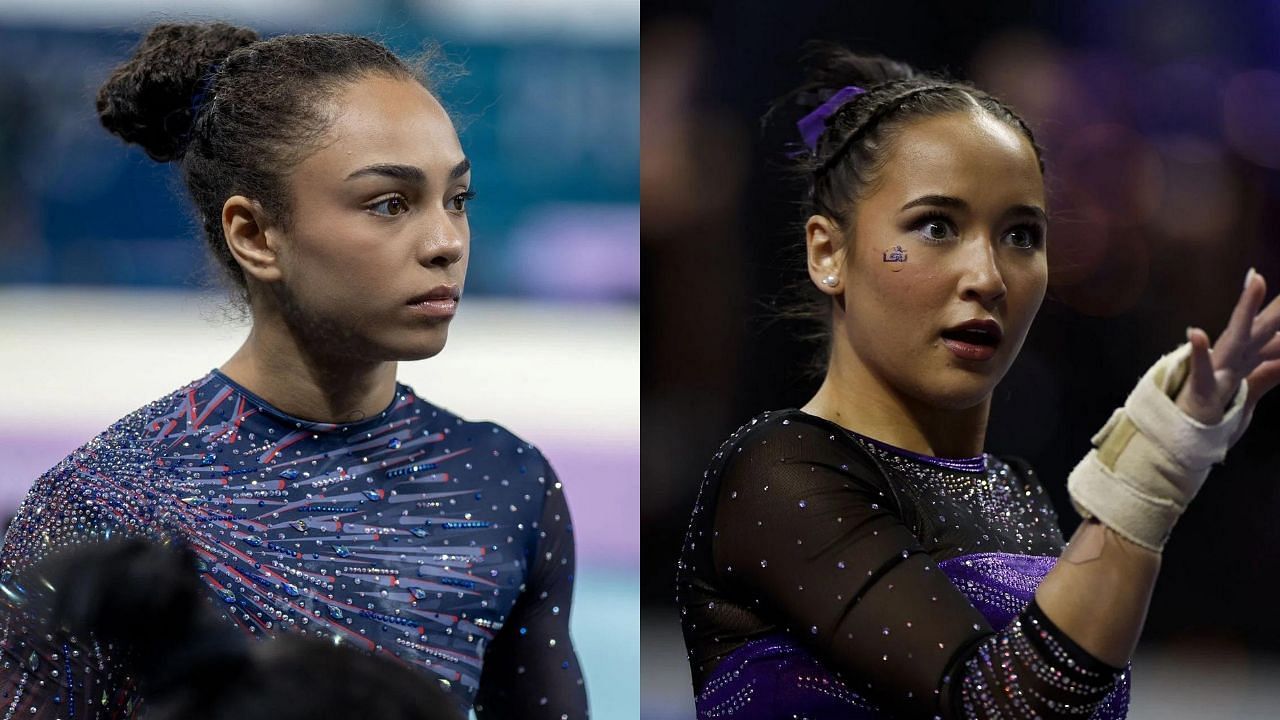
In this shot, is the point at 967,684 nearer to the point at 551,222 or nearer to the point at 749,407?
the point at 749,407

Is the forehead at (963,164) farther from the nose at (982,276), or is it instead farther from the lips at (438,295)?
the lips at (438,295)

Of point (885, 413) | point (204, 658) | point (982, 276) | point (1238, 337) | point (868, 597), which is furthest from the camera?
point (885, 413)

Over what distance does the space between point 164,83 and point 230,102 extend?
0.12 m

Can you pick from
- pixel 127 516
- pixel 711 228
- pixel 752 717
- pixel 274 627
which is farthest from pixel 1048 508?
pixel 711 228

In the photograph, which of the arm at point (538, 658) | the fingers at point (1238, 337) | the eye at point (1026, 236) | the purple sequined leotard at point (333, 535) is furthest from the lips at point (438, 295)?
the fingers at point (1238, 337)

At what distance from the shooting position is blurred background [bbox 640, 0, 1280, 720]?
10.6 ft

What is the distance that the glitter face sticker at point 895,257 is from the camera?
1.71 metres

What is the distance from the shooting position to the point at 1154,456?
134 cm

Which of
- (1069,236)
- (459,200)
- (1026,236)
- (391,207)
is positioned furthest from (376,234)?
(1069,236)

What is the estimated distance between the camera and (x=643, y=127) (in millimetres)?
3553

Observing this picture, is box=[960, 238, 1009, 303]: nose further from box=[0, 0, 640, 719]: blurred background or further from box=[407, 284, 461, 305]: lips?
box=[0, 0, 640, 719]: blurred background

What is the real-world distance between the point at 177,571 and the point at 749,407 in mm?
2050

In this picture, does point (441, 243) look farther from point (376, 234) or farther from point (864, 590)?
point (864, 590)

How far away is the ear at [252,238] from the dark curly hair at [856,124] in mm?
707
